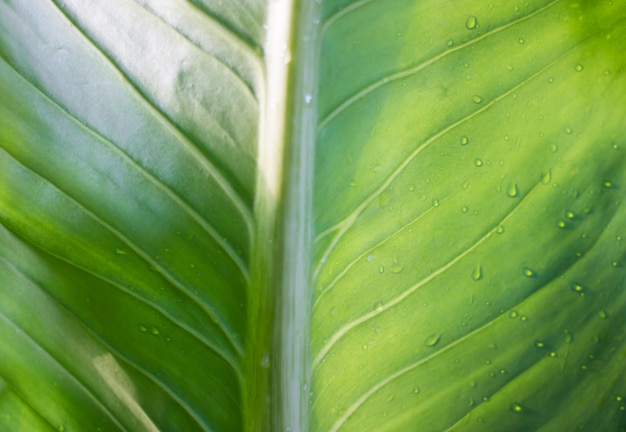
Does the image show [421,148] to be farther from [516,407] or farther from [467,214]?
[516,407]

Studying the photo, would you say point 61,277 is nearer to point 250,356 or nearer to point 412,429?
point 250,356

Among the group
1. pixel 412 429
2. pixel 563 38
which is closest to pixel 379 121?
pixel 563 38

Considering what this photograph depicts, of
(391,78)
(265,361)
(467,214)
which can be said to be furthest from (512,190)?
(265,361)

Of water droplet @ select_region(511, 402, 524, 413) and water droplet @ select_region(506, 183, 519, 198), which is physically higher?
water droplet @ select_region(506, 183, 519, 198)

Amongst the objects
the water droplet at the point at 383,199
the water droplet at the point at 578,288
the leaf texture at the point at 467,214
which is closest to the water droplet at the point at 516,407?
the leaf texture at the point at 467,214

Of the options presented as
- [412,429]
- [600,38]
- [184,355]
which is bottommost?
[412,429]

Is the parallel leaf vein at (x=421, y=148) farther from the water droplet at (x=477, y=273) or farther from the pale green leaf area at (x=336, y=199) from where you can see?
the water droplet at (x=477, y=273)

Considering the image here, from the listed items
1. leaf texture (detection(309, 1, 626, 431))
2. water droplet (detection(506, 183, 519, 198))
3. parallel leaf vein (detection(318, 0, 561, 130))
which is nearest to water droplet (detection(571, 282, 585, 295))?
leaf texture (detection(309, 1, 626, 431))

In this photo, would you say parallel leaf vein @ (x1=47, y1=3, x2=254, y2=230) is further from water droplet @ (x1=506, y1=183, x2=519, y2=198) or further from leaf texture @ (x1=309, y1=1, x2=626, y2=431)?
water droplet @ (x1=506, y1=183, x2=519, y2=198)
